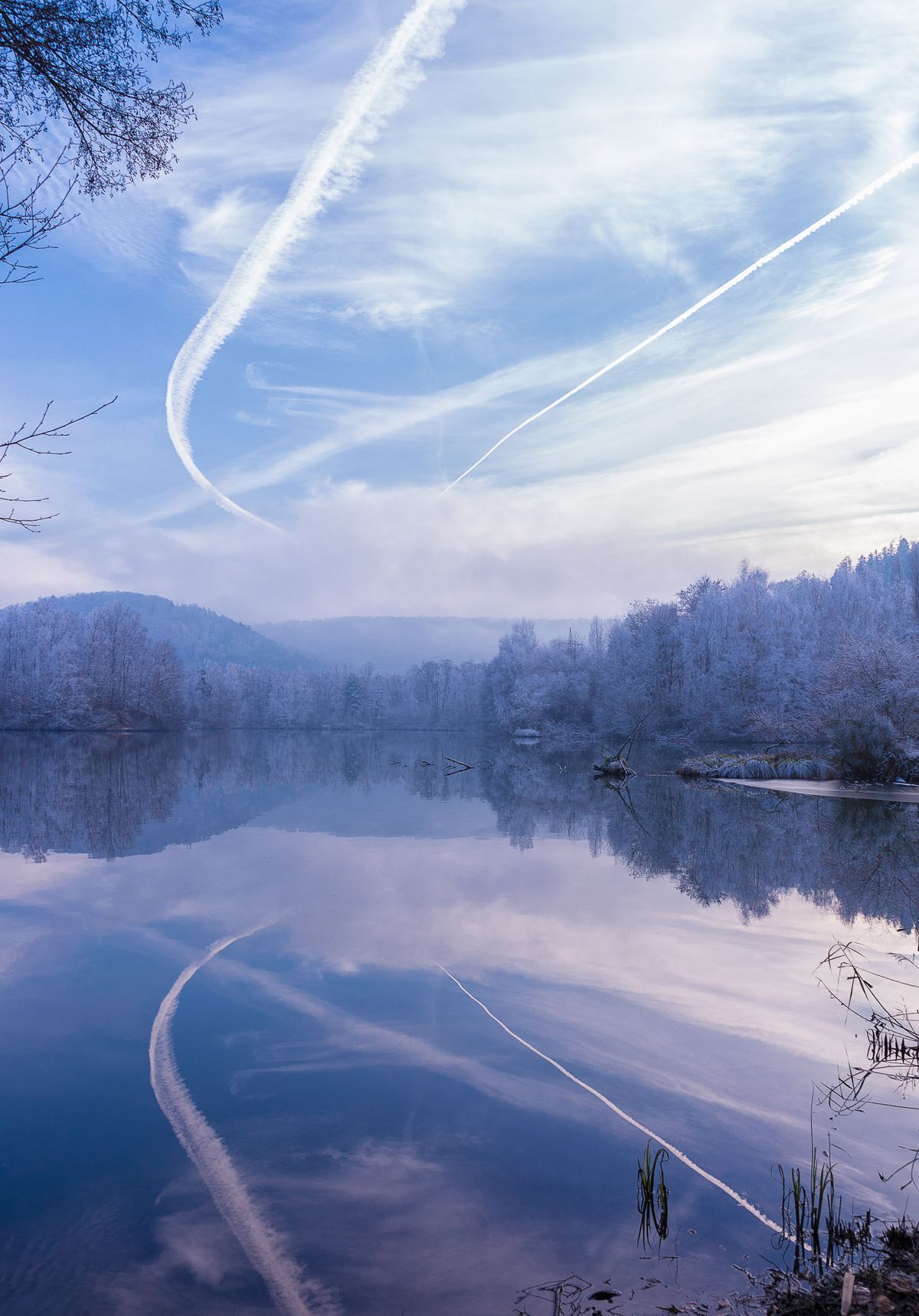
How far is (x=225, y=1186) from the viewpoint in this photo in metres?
4.55

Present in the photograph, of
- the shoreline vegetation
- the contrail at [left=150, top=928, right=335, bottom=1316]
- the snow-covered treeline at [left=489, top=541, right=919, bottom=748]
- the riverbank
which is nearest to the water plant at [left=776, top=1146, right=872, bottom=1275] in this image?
the contrail at [left=150, top=928, right=335, bottom=1316]

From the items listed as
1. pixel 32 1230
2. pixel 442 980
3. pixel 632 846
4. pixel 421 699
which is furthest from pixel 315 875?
pixel 421 699

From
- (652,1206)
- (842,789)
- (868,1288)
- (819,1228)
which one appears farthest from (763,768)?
(868,1288)

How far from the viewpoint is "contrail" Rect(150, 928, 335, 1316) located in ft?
12.1

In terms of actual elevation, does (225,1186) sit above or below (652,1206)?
below

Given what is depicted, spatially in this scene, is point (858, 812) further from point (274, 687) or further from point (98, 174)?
point (274, 687)

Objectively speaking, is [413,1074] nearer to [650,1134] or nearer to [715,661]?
[650,1134]

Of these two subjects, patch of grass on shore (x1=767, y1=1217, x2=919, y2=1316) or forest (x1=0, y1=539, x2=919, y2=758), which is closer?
patch of grass on shore (x1=767, y1=1217, x2=919, y2=1316)

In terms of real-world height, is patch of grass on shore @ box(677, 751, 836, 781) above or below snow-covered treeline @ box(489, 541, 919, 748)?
below

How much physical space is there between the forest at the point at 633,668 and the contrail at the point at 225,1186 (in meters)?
33.2

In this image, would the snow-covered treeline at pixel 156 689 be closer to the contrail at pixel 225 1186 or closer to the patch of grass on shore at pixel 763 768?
the patch of grass on shore at pixel 763 768

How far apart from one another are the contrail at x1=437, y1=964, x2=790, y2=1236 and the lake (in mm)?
34

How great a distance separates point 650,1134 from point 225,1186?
→ 8.45 feet

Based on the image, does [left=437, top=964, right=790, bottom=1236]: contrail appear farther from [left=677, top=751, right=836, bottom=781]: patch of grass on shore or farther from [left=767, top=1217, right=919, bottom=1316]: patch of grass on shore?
[left=677, top=751, right=836, bottom=781]: patch of grass on shore
